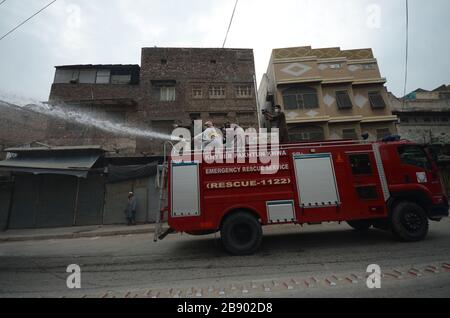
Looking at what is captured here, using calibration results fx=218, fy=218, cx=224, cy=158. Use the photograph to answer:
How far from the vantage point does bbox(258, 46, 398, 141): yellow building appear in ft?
60.4

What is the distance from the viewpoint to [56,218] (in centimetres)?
1320

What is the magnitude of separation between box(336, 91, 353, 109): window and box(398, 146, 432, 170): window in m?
13.8

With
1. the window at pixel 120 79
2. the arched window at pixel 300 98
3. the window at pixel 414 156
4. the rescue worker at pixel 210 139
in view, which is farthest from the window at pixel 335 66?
the window at pixel 120 79

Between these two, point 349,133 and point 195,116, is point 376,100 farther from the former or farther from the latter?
point 195,116

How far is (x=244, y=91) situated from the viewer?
66.1 feet

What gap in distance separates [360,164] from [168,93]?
1733cm

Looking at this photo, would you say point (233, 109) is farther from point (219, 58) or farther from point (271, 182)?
point (271, 182)

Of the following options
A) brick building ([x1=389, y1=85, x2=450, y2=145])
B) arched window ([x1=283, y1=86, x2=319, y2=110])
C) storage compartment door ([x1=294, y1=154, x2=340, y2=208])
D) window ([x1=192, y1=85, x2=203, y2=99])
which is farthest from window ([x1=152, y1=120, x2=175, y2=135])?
brick building ([x1=389, y1=85, x2=450, y2=145])

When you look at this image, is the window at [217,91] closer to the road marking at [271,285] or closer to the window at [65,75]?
the window at [65,75]

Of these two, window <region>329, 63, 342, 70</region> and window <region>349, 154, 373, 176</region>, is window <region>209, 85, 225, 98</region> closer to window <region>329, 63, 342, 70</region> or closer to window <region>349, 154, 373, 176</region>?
window <region>329, 63, 342, 70</region>

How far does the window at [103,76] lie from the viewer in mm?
19500
